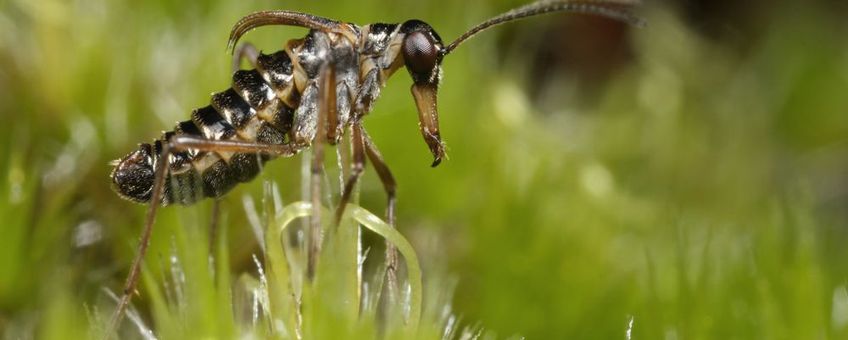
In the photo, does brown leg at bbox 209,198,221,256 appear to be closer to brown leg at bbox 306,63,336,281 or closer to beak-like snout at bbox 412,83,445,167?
brown leg at bbox 306,63,336,281

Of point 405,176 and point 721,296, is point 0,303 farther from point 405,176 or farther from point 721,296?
point 721,296

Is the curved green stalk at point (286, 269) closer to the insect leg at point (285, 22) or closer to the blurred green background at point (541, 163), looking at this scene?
the blurred green background at point (541, 163)

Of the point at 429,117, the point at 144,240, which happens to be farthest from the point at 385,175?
the point at 144,240

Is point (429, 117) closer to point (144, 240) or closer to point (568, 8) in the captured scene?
point (568, 8)

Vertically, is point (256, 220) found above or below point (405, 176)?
below

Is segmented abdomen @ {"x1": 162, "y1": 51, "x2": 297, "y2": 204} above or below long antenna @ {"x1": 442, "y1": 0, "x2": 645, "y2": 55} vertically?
below

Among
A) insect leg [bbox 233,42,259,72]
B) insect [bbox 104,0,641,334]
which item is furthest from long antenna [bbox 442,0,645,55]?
insect leg [bbox 233,42,259,72]

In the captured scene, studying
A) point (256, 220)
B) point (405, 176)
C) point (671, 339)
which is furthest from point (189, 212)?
point (671, 339)

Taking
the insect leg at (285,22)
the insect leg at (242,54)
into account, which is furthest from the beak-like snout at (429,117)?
the insect leg at (242,54)
